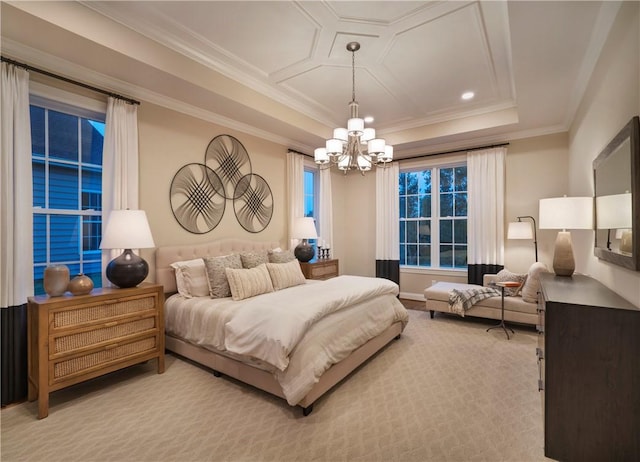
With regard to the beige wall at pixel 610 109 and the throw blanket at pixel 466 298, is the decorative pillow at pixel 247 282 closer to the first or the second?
the throw blanket at pixel 466 298

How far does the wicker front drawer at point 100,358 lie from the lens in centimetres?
235

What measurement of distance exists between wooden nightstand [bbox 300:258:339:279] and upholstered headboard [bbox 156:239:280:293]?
1.00 meters

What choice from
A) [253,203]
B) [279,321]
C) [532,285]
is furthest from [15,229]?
[532,285]

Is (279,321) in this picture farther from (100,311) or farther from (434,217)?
(434,217)

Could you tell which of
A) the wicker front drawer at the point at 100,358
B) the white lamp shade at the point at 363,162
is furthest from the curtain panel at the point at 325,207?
the wicker front drawer at the point at 100,358

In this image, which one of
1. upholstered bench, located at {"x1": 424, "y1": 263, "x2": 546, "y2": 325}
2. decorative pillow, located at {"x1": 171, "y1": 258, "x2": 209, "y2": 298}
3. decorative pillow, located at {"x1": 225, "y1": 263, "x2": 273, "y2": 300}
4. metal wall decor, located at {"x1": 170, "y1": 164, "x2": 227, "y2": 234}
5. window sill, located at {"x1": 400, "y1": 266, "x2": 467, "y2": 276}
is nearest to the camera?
decorative pillow, located at {"x1": 225, "y1": 263, "x2": 273, "y2": 300}

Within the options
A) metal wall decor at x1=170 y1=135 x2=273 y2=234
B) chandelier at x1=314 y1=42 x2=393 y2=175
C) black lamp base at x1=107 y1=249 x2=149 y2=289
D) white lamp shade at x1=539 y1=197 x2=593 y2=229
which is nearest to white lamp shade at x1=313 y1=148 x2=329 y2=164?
chandelier at x1=314 y1=42 x2=393 y2=175

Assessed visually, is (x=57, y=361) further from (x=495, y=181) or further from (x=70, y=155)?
(x=495, y=181)

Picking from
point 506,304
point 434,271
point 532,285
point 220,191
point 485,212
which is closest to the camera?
point 532,285

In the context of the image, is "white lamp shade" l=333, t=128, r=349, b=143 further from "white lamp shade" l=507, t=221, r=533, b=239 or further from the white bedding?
"white lamp shade" l=507, t=221, r=533, b=239

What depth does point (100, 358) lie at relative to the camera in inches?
100

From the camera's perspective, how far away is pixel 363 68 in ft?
11.6

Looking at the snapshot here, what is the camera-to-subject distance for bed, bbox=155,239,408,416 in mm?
2258

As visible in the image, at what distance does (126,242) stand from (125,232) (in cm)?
9
